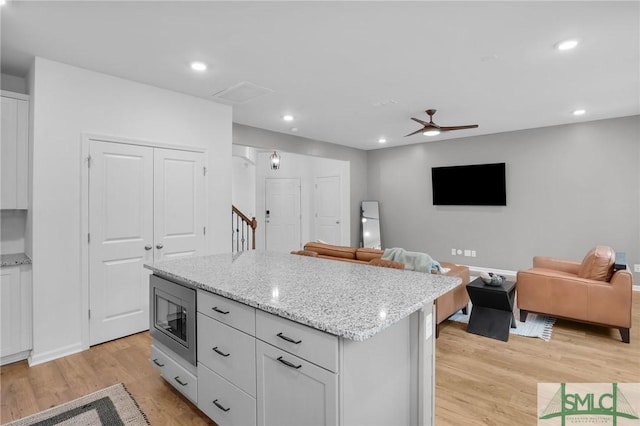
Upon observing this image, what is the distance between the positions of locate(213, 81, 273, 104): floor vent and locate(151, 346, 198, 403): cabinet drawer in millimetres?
2648

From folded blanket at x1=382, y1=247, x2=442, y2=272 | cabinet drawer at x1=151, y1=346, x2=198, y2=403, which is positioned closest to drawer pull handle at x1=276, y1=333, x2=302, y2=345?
cabinet drawer at x1=151, y1=346, x2=198, y2=403

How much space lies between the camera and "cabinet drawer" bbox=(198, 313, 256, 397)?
1617 mm

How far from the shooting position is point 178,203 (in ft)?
12.2

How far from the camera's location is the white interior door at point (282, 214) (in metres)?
8.02

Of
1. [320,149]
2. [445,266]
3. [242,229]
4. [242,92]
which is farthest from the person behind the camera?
[320,149]

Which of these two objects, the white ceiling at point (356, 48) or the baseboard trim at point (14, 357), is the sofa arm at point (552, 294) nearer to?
the white ceiling at point (356, 48)

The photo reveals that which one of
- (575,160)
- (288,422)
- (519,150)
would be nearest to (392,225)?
(519,150)

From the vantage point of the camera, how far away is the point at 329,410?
127cm

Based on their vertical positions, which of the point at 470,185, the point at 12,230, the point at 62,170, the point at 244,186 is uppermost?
the point at 244,186

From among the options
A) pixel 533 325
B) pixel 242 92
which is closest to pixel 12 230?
pixel 242 92

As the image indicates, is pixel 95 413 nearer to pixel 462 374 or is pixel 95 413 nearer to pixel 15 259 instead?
pixel 15 259

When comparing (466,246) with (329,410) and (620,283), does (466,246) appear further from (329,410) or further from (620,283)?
(329,410)

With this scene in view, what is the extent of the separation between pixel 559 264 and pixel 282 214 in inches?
220

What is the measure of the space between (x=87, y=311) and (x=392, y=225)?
5923mm
